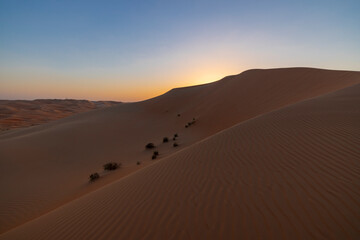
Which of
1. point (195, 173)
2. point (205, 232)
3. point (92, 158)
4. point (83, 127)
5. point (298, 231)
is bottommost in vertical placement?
point (298, 231)

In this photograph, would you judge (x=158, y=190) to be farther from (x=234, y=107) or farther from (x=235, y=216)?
(x=234, y=107)

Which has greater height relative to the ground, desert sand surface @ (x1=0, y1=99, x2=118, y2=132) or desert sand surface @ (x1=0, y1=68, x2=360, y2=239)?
desert sand surface @ (x1=0, y1=99, x2=118, y2=132)

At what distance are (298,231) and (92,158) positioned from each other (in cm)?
1084

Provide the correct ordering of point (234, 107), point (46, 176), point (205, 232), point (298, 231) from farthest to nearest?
point (234, 107) → point (46, 176) → point (205, 232) → point (298, 231)

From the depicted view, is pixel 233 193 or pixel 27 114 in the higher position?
pixel 27 114

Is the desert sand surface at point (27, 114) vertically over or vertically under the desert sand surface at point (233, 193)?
over

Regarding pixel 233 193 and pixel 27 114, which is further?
pixel 27 114

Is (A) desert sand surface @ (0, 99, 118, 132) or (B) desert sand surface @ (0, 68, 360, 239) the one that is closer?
(B) desert sand surface @ (0, 68, 360, 239)

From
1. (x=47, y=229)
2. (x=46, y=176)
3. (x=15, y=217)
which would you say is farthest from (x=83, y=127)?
(x=47, y=229)

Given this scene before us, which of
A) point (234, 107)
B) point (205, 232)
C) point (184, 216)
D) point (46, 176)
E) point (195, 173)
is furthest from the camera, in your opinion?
point (234, 107)

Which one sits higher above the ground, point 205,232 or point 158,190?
point 158,190

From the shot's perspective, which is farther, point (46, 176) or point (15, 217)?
point (46, 176)

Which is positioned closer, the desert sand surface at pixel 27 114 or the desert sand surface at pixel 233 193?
the desert sand surface at pixel 233 193

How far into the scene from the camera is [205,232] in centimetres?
238
